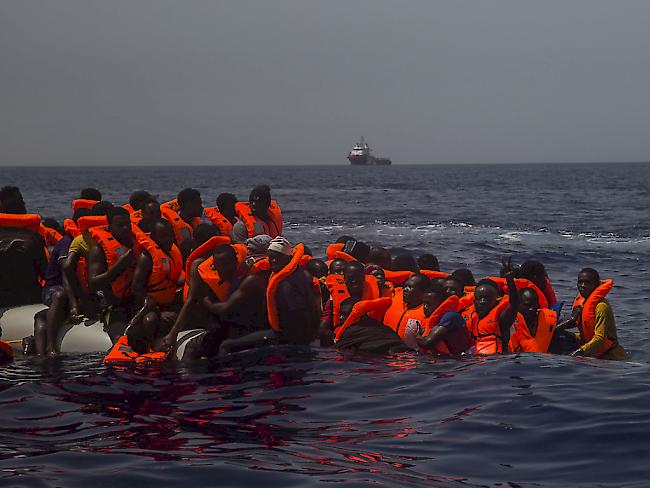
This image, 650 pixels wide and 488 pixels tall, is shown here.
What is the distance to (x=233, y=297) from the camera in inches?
402

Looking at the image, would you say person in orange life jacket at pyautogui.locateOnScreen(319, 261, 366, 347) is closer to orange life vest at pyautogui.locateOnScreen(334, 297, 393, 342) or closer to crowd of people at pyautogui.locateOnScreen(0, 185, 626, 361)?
crowd of people at pyautogui.locateOnScreen(0, 185, 626, 361)

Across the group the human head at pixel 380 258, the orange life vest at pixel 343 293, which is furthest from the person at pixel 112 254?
the human head at pixel 380 258

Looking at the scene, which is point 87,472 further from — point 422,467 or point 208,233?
point 208,233

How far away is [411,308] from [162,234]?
11.3 ft

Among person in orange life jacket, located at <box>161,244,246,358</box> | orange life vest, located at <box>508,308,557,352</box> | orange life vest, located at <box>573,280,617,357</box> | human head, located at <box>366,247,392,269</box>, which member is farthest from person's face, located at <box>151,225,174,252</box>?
orange life vest, located at <box>573,280,617,357</box>

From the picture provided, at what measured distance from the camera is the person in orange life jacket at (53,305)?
11.3 metres

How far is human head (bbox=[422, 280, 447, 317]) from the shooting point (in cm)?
1070

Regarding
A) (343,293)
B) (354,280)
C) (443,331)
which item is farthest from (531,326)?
(343,293)

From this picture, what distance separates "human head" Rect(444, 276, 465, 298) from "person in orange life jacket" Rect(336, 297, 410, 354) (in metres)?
1.04

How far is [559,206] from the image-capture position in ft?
187

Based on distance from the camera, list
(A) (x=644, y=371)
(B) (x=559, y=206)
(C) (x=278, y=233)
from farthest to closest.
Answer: (B) (x=559, y=206), (C) (x=278, y=233), (A) (x=644, y=371)

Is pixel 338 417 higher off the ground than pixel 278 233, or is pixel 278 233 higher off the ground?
pixel 278 233

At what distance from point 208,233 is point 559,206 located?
4932 centimetres

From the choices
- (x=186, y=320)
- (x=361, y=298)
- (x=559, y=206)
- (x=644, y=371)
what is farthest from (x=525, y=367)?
(x=559, y=206)
